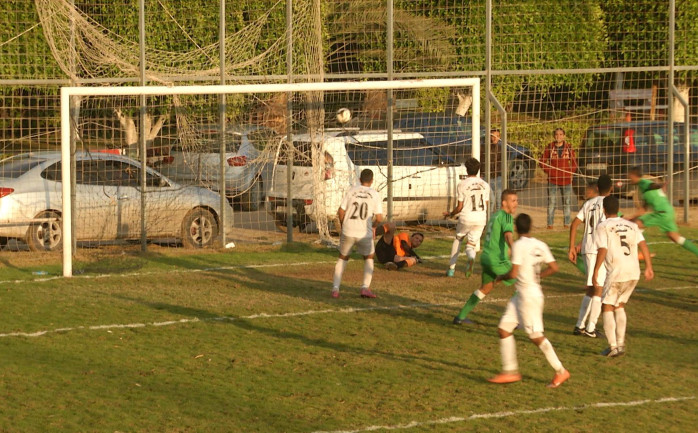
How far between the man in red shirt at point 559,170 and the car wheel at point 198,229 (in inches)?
259

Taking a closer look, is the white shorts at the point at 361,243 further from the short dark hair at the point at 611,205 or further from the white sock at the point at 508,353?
the white sock at the point at 508,353

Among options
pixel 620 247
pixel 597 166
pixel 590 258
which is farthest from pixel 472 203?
pixel 597 166

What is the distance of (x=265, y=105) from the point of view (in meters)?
18.7

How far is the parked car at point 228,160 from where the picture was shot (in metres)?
18.4

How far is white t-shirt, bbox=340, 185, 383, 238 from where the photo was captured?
1378cm

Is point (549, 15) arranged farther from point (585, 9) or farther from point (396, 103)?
point (396, 103)

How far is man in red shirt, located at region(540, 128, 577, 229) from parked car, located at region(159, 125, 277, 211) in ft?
18.0

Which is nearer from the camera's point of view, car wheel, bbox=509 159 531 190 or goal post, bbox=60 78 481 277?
goal post, bbox=60 78 481 277

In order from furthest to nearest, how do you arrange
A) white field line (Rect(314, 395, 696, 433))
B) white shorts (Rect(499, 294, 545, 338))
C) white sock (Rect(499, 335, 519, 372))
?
1. white sock (Rect(499, 335, 519, 372))
2. white shorts (Rect(499, 294, 545, 338))
3. white field line (Rect(314, 395, 696, 433))

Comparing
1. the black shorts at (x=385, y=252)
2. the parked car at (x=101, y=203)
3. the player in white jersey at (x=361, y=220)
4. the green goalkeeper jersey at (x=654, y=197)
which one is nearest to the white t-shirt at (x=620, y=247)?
the green goalkeeper jersey at (x=654, y=197)

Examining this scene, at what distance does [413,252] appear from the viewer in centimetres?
1667

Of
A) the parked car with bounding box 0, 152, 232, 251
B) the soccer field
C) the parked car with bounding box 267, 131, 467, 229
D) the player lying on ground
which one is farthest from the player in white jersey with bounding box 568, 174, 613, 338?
the parked car with bounding box 0, 152, 232, 251

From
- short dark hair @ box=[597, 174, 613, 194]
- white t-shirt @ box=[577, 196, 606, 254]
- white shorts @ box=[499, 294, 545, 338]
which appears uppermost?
short dark hair @ box=[597, 174, 613, 194]

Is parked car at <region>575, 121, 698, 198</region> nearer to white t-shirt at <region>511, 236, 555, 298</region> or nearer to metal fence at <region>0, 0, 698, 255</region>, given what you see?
metal fence at <region>0, 0, 698, 255</region>
